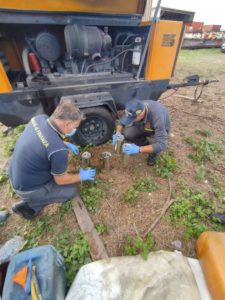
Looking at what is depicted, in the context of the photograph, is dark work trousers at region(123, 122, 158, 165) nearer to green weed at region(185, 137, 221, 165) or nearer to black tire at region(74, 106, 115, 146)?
black tire at region(74, 106, 115, 146)

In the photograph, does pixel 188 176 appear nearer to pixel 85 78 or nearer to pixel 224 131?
pixel 224 131

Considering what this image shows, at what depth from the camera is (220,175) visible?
314 centimetres

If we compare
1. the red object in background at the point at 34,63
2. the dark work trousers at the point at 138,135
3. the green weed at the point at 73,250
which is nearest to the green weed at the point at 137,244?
the green weed at the point at 73,250

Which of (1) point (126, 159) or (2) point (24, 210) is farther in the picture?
(1) point (126, 159)

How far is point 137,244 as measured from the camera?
2.10m

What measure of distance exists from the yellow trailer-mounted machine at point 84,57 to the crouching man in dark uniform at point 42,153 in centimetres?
105

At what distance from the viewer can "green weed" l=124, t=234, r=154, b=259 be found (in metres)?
2.05

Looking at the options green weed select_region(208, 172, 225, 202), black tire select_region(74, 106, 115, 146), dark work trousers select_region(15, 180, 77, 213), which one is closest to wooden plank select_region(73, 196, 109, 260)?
dark work trousers select_region(15, 180, 77, 213)

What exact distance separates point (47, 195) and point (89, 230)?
668 millimetres

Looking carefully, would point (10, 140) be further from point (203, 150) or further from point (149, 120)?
point (203, 150)

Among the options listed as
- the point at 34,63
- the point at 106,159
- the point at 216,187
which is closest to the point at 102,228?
the point at 106,159

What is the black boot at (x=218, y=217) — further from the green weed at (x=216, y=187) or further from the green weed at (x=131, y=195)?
the green weed at (x=131, y=195)

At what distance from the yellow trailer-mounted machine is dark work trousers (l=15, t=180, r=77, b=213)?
3.72 ft

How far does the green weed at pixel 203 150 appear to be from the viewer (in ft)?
11.2
